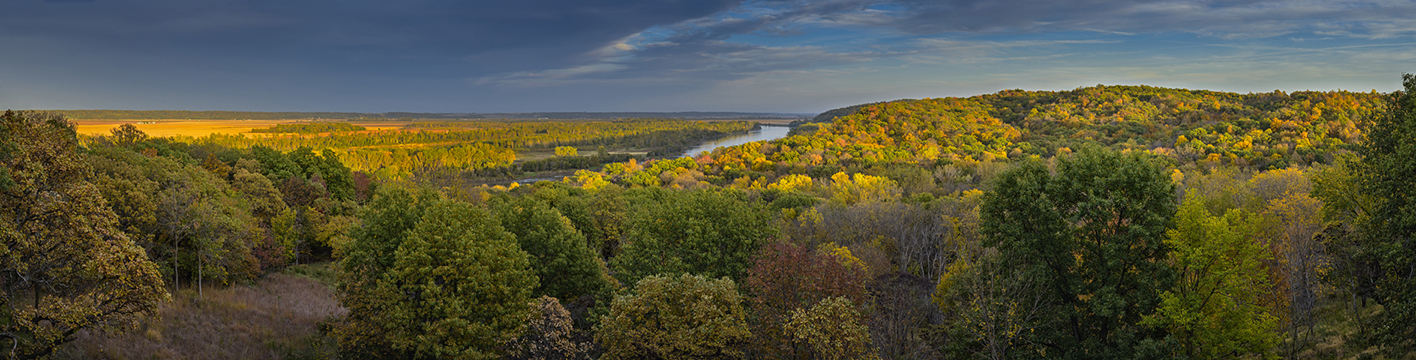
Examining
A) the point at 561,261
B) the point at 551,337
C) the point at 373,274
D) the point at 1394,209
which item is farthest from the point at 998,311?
the point at 373,274

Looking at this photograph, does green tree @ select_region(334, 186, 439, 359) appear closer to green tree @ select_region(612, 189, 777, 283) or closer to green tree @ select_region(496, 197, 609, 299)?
green tree @ select_region(496, 197, 609, 299)

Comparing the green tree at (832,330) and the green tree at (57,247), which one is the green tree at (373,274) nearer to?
the green tree at (57,247)

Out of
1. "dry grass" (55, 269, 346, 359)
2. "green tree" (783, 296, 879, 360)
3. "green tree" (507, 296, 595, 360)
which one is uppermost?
"green tree" (783, 296, 879, 360)

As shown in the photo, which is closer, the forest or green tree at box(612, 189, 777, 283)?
the forest

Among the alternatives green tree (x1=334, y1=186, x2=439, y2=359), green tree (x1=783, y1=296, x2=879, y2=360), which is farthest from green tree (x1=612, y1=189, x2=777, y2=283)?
green tree (x1=783, y1=296, x2=879, y2=360)

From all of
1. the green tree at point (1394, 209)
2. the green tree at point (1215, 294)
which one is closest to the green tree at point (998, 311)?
the green tree at point (1215, 294)

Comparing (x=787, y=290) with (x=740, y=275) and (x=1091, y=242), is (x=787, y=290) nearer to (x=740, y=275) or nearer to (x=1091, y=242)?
(x=740, y=275)

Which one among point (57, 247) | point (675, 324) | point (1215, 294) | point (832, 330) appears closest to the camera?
point (57, 247)

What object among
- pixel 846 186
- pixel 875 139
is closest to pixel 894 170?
pixel 846 186
